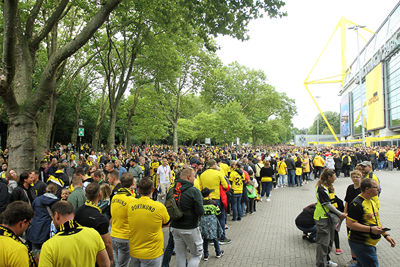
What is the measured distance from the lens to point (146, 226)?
11.5 ft

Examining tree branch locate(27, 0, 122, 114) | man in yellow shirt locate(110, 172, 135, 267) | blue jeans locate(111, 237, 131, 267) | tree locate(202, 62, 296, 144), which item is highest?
tree locate(202, 62, 296, 144)

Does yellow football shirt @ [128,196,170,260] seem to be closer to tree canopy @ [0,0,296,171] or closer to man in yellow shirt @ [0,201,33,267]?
man in yellow shirt @ [0,201,33,267]

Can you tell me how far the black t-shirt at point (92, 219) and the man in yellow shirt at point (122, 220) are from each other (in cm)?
53

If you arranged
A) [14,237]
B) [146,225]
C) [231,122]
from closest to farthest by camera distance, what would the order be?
[14,237] → [146,225] → [231,122]

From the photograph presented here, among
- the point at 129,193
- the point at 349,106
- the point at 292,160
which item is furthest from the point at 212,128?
the point at 349,106

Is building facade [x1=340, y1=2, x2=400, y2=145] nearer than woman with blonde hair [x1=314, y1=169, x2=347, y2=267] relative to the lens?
No

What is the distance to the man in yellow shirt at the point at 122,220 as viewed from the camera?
3.90 metres

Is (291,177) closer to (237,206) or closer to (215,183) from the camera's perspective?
(237,206)

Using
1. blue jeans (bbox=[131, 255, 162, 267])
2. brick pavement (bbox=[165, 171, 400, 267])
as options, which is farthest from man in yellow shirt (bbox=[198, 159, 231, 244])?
blue jeans (bbox=[131, 255, 162, 267])

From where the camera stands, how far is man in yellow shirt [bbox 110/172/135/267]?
3.90m

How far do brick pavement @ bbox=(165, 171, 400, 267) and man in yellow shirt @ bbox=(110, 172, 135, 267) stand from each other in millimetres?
1548

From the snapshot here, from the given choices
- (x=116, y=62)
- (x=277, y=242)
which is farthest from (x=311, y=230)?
(x=116, y=62)

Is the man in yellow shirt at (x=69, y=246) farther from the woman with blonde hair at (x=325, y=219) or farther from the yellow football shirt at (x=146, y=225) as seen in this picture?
the woman with blonde hair at (x=325, y=219)

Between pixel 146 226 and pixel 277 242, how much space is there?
12.7 ft
